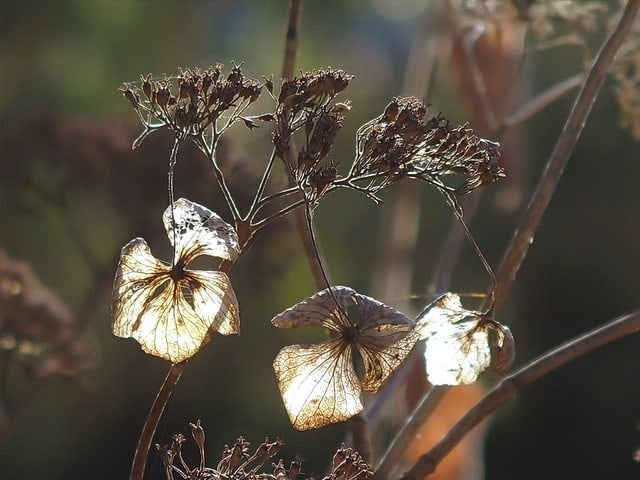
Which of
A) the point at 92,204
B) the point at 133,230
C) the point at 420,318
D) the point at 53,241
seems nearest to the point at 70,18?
the point at 53,241

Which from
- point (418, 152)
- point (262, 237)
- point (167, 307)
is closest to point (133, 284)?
point (167, 307)

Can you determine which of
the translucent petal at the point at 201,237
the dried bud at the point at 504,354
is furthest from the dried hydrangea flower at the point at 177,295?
the dried bud at the point at 504,354

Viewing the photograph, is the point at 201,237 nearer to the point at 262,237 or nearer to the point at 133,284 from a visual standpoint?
the point at 133,284

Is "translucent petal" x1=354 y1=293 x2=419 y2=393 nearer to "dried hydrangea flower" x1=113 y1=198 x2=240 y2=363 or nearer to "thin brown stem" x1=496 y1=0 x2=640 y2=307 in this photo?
"dried hydrangea flower" x1=113 y1=198 x2=240 y2=363

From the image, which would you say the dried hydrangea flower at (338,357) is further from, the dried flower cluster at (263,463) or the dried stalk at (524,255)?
the dried stalk at (524,255)

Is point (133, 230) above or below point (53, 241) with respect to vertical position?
below

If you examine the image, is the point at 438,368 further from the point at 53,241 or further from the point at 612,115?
the point at 612,115

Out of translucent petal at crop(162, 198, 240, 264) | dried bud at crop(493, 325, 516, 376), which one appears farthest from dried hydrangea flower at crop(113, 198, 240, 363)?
dried bud at crop(493, 325, 516, 376)
